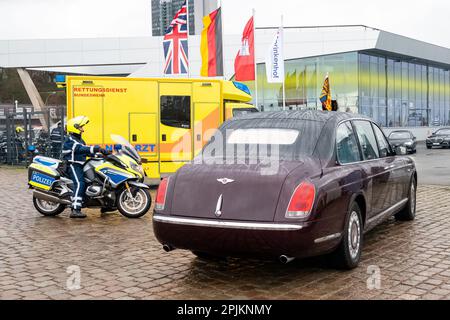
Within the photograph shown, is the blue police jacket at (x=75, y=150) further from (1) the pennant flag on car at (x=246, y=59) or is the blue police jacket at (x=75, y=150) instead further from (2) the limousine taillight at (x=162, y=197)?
(1) the pennant flag on car at (x=246, y=59)

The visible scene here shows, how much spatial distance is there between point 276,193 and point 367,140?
7.71 ft

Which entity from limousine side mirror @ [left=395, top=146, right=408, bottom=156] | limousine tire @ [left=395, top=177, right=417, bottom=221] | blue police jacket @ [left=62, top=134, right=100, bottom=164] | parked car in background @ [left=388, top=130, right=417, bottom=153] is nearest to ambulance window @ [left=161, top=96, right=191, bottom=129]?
blue police jacket @ [left=62, top=134, right=100, bottom=164]

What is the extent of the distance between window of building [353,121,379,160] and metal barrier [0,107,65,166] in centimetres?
1473

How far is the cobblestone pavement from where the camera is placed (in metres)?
4.73

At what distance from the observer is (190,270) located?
551 cm

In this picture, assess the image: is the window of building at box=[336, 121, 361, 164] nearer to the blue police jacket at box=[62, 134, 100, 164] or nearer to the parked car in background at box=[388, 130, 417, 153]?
the blue police jacket at box=[62, 134, 100, 164]

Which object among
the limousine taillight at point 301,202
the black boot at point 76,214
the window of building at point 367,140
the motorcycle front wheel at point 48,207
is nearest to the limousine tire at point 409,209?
the window of building at point 367,140

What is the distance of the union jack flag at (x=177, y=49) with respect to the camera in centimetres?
1942

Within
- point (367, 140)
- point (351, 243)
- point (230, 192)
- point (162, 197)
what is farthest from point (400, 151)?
point (162, 197)

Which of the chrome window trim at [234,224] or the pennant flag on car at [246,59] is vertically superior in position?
the pennant flag on car at [246,59]

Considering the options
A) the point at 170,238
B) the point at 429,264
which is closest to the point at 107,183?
the point at 170,238

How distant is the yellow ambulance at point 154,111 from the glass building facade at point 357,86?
78.7 ft
